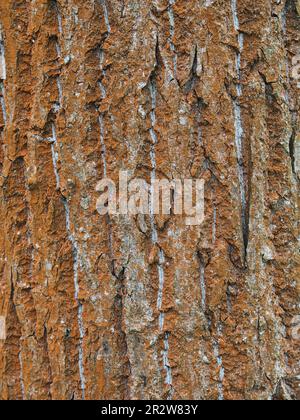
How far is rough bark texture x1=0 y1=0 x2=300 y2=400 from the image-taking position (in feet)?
3.91

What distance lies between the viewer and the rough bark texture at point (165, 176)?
119 cm

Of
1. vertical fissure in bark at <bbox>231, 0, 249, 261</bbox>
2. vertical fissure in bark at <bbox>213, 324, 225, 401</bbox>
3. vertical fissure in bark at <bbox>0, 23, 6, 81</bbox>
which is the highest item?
vertical fissure in bark at <bbox>0, 23, 6, 81</bbox>

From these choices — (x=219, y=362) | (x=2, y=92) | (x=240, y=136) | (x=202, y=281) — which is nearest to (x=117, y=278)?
(x=202, y=281)

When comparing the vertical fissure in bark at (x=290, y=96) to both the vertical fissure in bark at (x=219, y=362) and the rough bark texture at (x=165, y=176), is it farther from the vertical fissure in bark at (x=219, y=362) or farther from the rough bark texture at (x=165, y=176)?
the vertical fissure in bark at (x=219, y=362)

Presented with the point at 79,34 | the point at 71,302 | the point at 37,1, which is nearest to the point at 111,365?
the point at 71,302

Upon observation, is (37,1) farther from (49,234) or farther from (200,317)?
(200,317)

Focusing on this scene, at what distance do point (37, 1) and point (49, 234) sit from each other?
0.62 meters

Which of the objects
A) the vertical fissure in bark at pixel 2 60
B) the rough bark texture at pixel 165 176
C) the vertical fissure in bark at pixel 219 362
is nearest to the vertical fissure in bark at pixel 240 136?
the rough bark texture at pixel 165 176

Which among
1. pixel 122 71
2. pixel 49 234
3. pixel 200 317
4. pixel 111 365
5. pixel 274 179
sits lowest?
pixel 111 365

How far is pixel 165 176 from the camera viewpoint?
→ 3.93 ft

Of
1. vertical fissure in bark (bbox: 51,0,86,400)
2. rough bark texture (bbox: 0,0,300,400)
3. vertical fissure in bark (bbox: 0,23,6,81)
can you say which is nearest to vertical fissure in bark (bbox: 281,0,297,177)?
rough bark texture (bbox: 0,0,300,400)

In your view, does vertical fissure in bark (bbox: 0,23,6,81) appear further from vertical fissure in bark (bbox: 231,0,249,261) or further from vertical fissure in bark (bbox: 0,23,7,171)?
vertical fissure in bark (bbox: 231,0,249,261)

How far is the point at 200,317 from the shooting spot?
3.97 ft
